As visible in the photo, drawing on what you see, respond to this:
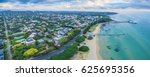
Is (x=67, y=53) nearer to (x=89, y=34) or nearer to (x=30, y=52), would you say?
(x=30, y=52)

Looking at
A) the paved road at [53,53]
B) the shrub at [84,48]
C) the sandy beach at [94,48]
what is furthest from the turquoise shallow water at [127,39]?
the paved road at [53,53]

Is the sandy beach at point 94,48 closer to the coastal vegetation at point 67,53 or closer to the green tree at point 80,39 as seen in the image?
the green tree at point 80,39

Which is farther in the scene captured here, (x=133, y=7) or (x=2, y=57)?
(x=133, y=7)

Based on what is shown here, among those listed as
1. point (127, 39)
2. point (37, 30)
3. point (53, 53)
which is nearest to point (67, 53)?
point (53, 53)

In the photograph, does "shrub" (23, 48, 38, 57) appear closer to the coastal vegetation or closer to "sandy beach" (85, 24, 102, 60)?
the coastal vegetation

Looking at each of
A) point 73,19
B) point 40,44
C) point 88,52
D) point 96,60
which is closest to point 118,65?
point 96,60

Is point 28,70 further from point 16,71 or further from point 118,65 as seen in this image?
point 118,65

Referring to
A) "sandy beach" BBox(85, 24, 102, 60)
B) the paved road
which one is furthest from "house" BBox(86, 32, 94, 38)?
the paved road

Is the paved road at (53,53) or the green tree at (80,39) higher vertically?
the green tree at (80,39)
